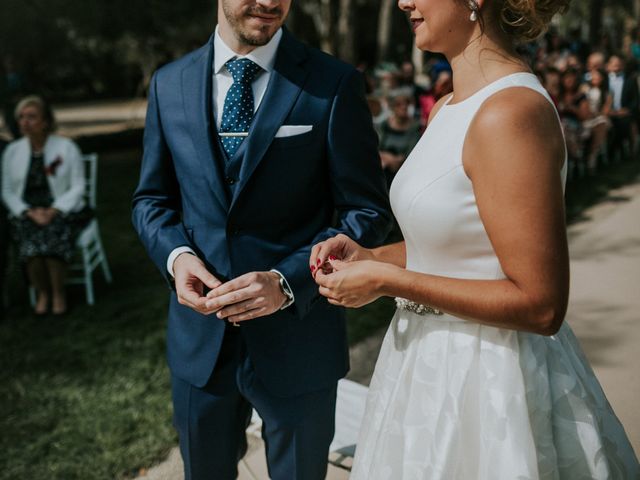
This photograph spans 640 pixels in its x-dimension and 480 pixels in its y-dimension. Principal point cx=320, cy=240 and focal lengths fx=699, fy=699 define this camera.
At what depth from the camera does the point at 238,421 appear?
237 cm

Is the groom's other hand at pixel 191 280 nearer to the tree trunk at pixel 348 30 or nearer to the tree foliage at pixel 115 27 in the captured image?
the tree foliage at pixel 115 27

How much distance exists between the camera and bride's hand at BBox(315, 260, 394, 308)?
1.66m

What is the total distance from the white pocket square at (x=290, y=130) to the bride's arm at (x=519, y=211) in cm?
71

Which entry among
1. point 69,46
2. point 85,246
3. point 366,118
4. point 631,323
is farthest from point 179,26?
point 366,118

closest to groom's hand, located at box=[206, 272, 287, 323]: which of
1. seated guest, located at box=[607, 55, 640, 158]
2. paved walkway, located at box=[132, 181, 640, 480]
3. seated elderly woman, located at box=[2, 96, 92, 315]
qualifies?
paved walkway, located at box=[132, 181, 640, 480]

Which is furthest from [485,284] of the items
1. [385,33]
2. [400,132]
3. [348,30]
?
[385,33]

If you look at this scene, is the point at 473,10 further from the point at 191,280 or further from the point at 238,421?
the point at 238,421

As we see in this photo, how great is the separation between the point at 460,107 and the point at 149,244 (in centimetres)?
109

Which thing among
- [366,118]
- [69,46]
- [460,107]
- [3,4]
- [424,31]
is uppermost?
[424,31]

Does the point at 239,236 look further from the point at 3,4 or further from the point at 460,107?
the point at 3,4

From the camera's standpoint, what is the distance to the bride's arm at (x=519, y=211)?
1.41 metres

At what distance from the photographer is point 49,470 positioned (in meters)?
3.55

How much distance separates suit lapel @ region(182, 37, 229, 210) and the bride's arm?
2.75 ft

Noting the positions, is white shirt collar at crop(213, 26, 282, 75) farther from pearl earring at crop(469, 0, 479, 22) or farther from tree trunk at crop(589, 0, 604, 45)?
tree trunk at crop(589, 0, 604, 45)
